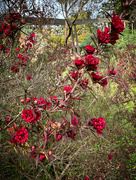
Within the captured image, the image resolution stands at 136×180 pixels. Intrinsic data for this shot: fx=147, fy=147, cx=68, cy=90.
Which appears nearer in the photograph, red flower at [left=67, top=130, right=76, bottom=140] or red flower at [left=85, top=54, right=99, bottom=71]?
red flower at [left=85, top=54, right=99, bottom=71]

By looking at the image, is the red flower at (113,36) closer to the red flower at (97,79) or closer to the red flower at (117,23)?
the red flower at (117,23)

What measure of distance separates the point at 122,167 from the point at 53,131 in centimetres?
132

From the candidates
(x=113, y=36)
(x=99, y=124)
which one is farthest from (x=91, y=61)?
(x=99, y=124)

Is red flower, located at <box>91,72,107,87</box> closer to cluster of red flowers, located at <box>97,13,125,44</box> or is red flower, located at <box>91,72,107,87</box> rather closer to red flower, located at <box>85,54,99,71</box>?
red flower, located at <box>85,54,99,71</box>

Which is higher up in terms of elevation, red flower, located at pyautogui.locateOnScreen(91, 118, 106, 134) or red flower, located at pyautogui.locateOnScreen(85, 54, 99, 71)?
red flower, located at pyautogui.locateOnScreen(85, 54, 99, 71)

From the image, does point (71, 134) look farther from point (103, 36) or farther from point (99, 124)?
point (103, 36)

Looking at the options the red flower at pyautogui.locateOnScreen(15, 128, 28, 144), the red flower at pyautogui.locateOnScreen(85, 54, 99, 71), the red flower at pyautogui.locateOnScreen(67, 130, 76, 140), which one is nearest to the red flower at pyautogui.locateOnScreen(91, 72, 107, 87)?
the red flower at pyautogui.locateOnScreen(85, 54, 99, 71)

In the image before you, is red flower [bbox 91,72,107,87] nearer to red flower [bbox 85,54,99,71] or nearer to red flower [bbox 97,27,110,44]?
red flower [bbox 85,54,99,71]

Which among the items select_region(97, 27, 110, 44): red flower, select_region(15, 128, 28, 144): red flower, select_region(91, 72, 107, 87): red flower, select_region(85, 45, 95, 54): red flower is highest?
select_region(97, 27, 110, 44): red flower

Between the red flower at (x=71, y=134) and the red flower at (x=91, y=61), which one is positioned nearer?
the red flower at (x=91, y=61)

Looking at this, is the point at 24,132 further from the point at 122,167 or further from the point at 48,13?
the point at 48,13

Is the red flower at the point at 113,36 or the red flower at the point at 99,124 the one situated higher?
the red flower at the point at 113,36

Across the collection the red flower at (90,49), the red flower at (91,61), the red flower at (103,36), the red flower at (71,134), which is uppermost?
the red flower at (103,36)

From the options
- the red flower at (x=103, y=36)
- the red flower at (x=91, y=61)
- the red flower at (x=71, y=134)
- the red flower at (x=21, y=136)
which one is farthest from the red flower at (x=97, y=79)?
the red flower at (x=21, y=136)
